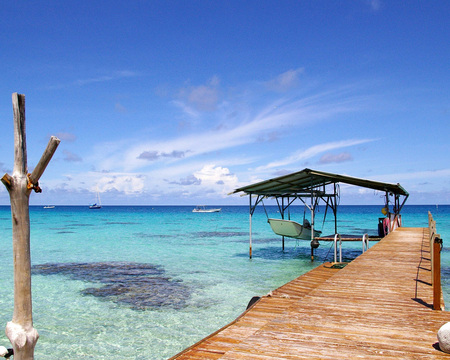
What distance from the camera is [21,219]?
386 cm

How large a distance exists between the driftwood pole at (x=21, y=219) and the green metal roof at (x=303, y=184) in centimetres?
1253

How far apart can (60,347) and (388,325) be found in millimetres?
6344

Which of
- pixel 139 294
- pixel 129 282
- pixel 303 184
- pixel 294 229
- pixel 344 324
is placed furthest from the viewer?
pixel 294 229

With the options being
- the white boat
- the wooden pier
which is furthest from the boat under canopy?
the wooden pier

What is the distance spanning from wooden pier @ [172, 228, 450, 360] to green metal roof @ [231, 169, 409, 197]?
790cm

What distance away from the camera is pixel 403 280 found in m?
7.15

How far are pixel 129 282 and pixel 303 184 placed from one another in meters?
9.72

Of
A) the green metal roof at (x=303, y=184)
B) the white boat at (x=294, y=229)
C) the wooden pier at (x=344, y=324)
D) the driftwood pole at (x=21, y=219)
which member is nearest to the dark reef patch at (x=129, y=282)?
the wooden pier at (x=344, y=324)

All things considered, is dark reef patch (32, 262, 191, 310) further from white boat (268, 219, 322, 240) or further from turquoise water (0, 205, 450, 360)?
white boat (268, 219, 322, 240)

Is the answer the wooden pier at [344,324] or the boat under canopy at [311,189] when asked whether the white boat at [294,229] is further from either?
the wooden pier at [344,324]

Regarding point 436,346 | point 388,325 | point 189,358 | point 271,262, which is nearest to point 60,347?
point 189,358

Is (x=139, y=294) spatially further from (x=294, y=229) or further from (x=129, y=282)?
(x=294, y=229)

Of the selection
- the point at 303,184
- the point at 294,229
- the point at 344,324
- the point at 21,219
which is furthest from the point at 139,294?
the point at 303,184

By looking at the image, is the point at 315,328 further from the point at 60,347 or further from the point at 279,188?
the point at 279,188
